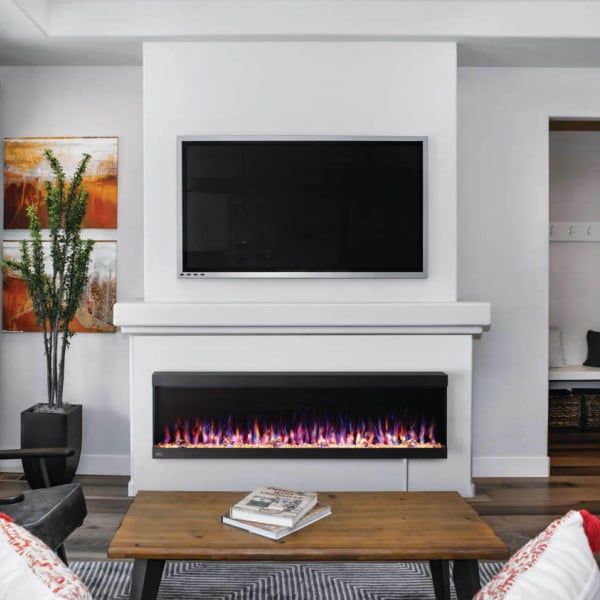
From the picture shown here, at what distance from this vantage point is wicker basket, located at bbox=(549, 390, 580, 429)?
4.98m

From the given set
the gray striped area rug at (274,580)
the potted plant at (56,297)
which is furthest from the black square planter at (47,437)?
the gray striped area rug at (274,580)

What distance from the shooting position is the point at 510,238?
155 inches

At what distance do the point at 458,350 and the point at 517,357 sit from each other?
2.22ft

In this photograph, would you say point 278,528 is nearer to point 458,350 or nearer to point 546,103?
point 458,350

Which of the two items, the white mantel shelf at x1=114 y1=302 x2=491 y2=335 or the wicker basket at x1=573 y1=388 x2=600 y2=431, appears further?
the wicker basket at x1=573 y1=388 x2=600 y2=431

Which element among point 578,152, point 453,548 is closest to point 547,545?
point 453,548

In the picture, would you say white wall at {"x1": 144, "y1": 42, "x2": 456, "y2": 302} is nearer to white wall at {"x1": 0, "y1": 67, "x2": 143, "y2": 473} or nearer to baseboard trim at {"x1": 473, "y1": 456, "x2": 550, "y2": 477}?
white wall at {"x1": 0, "y1": 67, "x2": 143, "y2": 473}

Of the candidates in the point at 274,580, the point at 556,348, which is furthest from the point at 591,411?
the point at 274,580

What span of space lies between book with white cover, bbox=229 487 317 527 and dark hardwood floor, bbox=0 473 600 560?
1007 millimetres

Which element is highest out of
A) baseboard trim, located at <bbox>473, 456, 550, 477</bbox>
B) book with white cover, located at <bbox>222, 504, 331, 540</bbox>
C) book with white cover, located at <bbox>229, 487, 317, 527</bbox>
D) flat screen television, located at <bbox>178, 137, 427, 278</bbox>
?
flat screen television, located at <bbox>178, 137, 427, 278</bbox>

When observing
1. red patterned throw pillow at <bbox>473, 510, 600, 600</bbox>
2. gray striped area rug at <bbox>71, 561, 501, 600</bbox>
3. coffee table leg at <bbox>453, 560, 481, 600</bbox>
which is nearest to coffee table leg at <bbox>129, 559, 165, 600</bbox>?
gray striped area rug at <bbox>71, 561, 501, 600</bbox>

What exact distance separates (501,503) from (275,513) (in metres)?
1.85

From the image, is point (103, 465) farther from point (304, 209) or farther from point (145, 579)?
point (145, 579)

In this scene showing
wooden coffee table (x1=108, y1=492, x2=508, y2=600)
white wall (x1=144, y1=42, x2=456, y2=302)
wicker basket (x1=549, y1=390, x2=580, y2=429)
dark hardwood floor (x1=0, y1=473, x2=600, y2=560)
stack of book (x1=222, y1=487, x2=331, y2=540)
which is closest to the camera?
wooden coffee table (x1=108, y1=492, x2=508, y2=600)
